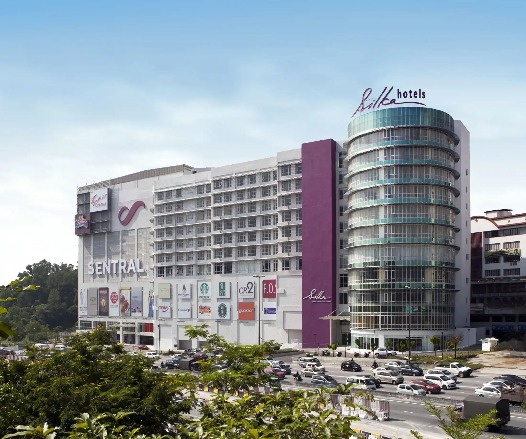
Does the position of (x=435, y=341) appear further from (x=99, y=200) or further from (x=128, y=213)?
(x=99, y=200)

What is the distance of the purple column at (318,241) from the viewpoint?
11794 centimetres

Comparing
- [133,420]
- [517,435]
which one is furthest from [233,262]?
[133,420]

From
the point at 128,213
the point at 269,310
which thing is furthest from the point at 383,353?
the point at 128,213

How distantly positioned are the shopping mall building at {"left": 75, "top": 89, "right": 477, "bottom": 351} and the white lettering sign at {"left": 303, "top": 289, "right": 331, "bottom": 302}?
0.24m

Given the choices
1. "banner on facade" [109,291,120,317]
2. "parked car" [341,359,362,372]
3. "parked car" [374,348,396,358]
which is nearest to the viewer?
"parked car" [341,359,362,372]

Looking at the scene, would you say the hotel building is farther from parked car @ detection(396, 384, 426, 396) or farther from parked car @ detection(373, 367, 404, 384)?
parked car @ detection(396, 384, 426, 396)

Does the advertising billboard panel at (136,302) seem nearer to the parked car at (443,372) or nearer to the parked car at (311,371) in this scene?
the parked car at (311,371)

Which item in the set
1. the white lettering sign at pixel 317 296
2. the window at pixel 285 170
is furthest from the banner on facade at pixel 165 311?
the window at pixel 285 170

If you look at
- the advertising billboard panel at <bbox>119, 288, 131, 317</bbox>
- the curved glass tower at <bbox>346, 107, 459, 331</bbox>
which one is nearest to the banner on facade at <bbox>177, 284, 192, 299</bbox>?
the advertising billboard panel at <bbox>119, 288, 131, 317</bbox>

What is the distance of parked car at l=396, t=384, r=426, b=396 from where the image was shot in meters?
64.4

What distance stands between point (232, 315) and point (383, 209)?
44.4m

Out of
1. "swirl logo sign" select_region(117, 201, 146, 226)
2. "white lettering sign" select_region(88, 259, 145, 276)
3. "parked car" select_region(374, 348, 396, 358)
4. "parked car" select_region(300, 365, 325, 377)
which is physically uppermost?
"swirl logo sign" select_region(117, 201, 146, 226)

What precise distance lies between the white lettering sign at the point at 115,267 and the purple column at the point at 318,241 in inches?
2018

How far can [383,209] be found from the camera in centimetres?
10694
